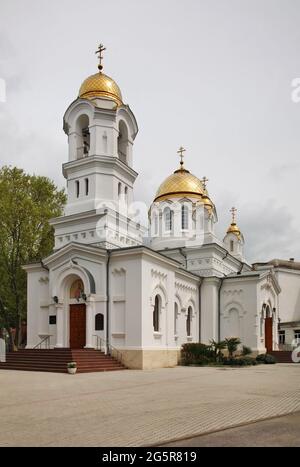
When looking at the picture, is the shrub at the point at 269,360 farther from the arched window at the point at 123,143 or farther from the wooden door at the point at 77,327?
the arched window at the point at 123,143

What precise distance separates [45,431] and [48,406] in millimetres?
2795

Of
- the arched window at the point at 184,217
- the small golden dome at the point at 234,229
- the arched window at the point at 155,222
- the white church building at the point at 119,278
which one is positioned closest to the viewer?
the white church building at the point at 119,278

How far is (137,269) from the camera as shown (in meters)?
22.7

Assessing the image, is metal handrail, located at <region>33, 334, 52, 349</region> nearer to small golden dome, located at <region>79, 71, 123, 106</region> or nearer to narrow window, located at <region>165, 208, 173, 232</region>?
small golden dome, located at <region>79, 71, 123, 106</region>

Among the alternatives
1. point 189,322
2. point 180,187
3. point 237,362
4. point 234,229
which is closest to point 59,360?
point 237,362

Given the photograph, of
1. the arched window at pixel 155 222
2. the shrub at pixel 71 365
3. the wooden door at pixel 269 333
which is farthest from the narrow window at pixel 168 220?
the shrub at pixel 71 365

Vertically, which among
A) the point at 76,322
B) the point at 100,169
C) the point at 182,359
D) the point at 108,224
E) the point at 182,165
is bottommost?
the point at 182,359

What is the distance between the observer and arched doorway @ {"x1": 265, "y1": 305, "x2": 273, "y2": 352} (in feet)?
107

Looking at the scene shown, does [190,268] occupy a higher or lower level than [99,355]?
higher

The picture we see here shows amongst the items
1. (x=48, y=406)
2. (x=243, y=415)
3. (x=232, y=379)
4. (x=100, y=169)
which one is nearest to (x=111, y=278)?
(x=100, y=169)

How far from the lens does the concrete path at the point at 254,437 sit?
7008 mm

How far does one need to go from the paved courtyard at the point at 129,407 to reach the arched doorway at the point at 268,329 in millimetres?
15858

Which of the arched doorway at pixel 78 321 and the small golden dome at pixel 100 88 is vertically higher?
the small golden dome at pixel 100 88
